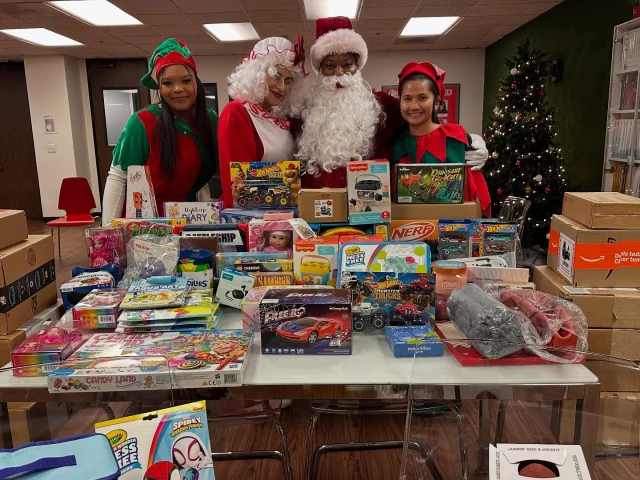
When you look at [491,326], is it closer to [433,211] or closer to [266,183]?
[433,211]

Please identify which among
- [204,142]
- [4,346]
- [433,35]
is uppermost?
[433,35]

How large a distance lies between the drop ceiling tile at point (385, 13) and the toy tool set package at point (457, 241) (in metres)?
4.63

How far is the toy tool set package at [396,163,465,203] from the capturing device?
1.94 metres

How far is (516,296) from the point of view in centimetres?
145

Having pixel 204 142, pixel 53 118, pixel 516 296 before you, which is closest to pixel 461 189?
pixel 516 296

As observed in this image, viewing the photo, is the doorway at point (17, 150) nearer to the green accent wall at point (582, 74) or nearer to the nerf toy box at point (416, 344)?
the green accent wall at point (582, 74)

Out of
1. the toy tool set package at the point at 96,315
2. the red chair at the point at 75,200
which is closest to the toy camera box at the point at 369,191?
the toy tool set package at the point at 96,315

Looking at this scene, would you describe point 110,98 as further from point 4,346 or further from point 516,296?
point 516,296

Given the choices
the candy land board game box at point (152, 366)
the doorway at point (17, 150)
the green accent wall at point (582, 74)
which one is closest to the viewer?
the candy land board game box at point (152, 366)

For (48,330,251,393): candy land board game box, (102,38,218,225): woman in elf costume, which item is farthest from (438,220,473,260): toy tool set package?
(102,38,218,225): woman in elf costume

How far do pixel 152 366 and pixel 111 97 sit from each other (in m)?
8.37

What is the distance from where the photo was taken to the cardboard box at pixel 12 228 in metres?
1.62

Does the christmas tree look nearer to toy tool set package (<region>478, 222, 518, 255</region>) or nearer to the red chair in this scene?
toy tool set package (<region>478, 222, 518, 255</region>)

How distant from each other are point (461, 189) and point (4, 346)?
5.35ft
